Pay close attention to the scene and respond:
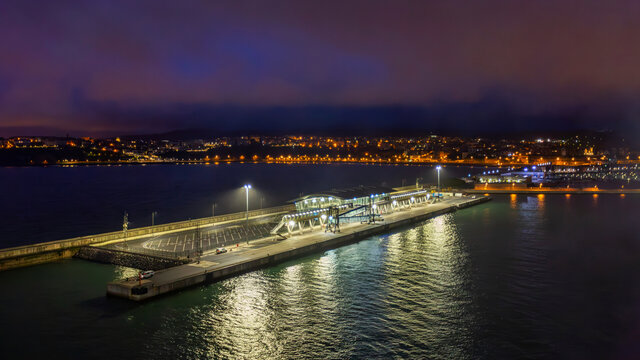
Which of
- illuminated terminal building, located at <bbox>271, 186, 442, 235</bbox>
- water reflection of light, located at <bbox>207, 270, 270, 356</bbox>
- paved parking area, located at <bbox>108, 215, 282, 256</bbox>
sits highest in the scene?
illuminated terminal building, located at <bbox>271, 186, 442, 235</bbox>

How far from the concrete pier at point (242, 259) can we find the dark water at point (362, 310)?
54 centimetres

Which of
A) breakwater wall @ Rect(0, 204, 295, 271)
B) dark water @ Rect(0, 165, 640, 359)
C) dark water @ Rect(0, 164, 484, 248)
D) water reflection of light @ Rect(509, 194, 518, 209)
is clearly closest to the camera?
dark water @ Rect(0, 165, 640, 359)

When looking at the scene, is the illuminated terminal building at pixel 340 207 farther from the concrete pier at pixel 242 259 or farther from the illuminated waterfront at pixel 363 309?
the illuminated waterfront at pixel 363 309

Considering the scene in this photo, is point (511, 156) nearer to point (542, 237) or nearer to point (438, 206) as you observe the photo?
point (438, 206)

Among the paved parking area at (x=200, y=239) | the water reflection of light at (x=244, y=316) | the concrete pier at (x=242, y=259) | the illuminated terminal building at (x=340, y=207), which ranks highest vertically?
the illuminated terminal building at (x=340, y=207)

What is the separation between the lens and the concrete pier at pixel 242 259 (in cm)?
1859

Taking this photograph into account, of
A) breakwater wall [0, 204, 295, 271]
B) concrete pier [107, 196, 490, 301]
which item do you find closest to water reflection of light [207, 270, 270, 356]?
concrete pier [107, 196, 490, 301]

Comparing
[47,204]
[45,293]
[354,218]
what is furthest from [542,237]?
[47,204]

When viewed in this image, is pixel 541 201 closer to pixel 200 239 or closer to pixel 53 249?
pixel 200 239

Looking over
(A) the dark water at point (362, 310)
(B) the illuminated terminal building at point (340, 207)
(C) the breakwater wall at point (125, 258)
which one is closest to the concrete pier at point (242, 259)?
(A) the dark water at point (362, 310)

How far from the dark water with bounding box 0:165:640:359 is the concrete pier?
542mm

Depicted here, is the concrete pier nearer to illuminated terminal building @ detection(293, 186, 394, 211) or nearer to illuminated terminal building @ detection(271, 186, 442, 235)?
illuminated terminal building @ detection(271, 186, 442, 235)

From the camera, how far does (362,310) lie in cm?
1739

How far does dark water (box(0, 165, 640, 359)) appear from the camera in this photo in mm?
14430
